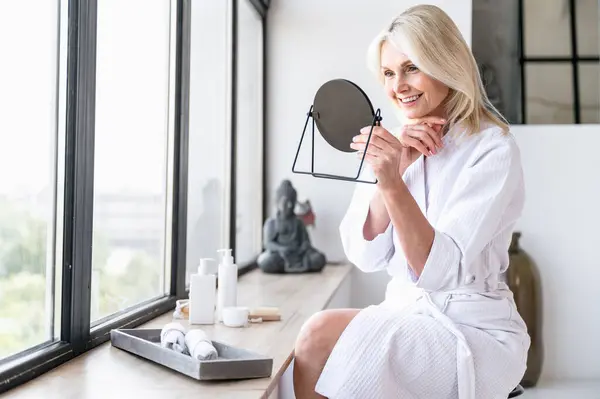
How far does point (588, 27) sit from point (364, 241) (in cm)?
259

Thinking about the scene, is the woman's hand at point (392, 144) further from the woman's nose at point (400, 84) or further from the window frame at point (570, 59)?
the window frame at point (570, 59)

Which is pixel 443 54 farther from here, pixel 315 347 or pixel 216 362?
pixel 216 362

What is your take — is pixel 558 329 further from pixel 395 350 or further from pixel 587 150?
pixel 395 350

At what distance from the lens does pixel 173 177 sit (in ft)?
8.26

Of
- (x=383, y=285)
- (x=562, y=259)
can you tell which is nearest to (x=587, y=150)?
(x=562, y=259)

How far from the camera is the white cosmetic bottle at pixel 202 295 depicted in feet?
6.82

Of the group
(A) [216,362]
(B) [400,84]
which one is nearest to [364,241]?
(B) [400,84]

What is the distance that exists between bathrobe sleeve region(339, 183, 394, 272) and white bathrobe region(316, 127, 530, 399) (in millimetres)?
88

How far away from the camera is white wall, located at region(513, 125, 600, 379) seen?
3.74 metres

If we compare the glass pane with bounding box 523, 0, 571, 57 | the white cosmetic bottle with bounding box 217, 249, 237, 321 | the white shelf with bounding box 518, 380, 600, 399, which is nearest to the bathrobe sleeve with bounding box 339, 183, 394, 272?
the white cosmetic bottle with bounding box 217, 249, 237, 321

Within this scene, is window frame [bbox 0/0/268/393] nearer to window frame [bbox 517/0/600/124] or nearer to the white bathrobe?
the white bathrobe

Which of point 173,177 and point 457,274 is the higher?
point 173,177

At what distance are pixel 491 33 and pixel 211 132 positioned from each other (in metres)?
1.60

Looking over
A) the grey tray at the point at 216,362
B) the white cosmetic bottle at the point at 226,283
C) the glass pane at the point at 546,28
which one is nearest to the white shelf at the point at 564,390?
the glass pane at the point at 546,28
